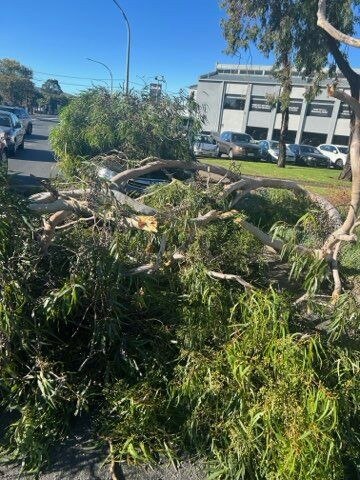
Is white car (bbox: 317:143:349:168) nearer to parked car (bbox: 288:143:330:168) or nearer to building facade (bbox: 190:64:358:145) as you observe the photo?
parked car (bbox: 288:143:330:168)

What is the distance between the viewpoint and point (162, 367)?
363 cm

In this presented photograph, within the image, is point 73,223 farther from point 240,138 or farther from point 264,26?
point 240,138

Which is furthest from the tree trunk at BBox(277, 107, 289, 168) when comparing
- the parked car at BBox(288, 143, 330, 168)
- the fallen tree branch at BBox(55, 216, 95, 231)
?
the fallen tree branch at BBox(55, 216, 95, 231)

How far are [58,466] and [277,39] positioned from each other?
19.0m

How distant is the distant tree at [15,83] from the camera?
69.2m

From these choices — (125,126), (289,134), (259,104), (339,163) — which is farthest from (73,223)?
(289,134)

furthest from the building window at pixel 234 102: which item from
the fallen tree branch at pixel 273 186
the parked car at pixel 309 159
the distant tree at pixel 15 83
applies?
the fallen tree branch at pixel 273 186

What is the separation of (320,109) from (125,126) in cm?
3958

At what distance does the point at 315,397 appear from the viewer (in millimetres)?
2975

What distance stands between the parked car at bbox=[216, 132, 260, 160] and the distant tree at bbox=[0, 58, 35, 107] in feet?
164

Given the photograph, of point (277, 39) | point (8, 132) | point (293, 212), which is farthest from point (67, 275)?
point (277, 39)

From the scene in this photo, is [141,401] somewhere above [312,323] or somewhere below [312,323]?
below

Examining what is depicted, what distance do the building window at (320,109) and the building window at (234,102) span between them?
707 cm

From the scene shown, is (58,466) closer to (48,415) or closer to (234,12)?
(48,415)
